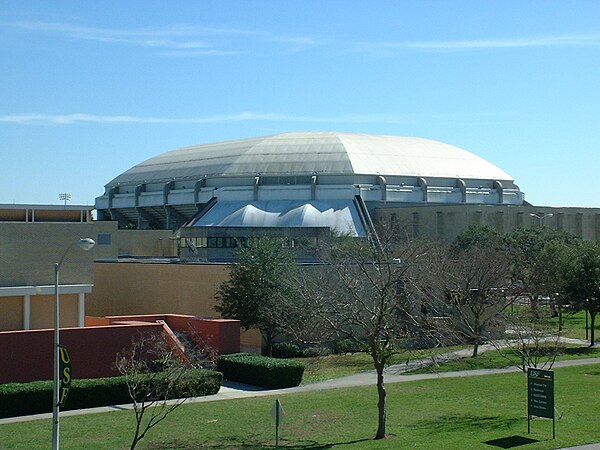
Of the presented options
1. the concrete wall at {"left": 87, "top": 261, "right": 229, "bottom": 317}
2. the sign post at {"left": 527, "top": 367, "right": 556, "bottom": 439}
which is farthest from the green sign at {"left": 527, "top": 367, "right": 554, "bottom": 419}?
the concrete wall at {"left": 87, "top": 261, "right": 229, "bottom": 317}

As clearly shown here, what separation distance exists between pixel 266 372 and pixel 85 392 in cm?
782

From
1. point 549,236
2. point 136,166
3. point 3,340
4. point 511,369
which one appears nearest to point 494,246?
point 549,236

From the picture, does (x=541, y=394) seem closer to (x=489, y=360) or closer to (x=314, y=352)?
(x=489, y=360)

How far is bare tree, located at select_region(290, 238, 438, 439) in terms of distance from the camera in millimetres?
25138

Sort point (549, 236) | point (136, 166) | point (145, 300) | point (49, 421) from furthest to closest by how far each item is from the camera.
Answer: point (136, 166), point (549, 236), point (145, 300), point (49, 421)

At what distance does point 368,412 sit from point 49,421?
1051 centimetres

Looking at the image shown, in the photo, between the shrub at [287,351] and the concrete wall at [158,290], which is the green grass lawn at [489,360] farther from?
Answer: the concrete wall at [158,290]

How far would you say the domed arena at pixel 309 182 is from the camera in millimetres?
80750

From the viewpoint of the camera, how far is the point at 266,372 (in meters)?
35.2

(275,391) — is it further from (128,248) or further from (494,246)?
(128,248)

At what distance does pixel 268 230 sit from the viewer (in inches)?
2415

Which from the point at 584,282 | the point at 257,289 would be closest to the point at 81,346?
the point at 257,289

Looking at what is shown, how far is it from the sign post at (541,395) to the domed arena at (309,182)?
50952mm

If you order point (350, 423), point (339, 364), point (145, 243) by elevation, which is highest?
point (145, 243)
